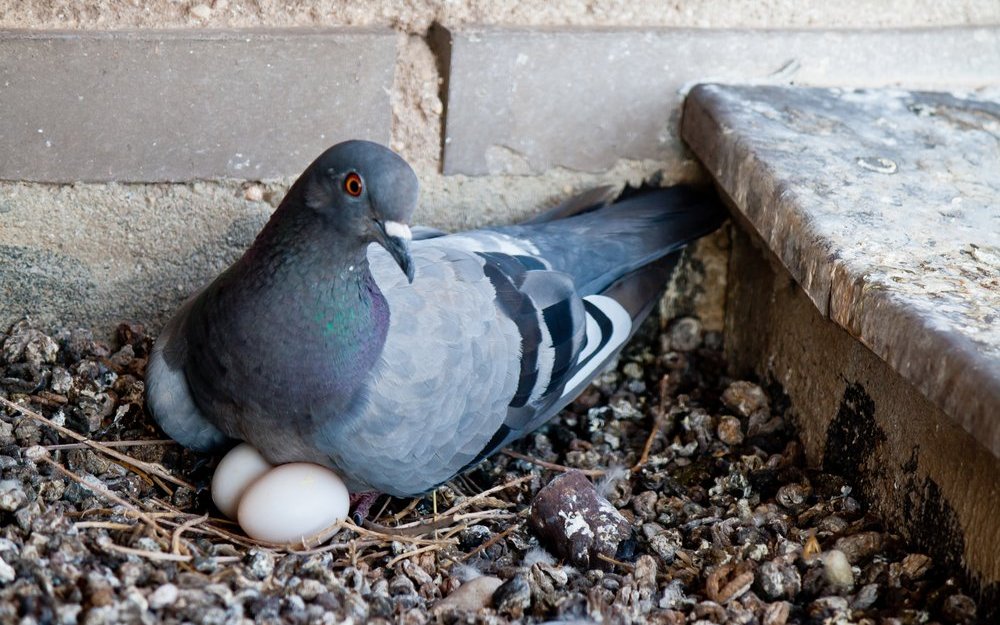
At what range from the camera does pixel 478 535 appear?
2.43 m

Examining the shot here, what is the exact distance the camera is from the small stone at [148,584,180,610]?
187 cm

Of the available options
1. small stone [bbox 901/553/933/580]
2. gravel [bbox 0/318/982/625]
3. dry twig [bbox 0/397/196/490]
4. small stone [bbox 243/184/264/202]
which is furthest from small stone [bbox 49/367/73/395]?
small stone [bbox 901/553/933/580]

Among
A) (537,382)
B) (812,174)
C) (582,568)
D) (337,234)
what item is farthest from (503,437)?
(812,174)

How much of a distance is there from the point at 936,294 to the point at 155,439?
Result: 168 centimetres

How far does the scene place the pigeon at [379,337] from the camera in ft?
7.11

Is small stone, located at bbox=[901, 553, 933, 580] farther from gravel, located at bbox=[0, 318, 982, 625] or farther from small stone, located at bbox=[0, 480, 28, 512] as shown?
small stone, located at bbox=[0, 480, 28, 512]

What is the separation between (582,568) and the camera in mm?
2297

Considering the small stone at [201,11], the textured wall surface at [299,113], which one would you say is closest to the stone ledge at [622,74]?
the textured wall surface at [299,113]

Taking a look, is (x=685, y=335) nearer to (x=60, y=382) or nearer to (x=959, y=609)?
(x=959, y=609)

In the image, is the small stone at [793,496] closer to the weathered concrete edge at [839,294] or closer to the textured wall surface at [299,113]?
the weathered concrete edge at [839,294]

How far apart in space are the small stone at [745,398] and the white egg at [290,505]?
1105mm

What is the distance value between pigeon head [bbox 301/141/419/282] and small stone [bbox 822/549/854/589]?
0.96m

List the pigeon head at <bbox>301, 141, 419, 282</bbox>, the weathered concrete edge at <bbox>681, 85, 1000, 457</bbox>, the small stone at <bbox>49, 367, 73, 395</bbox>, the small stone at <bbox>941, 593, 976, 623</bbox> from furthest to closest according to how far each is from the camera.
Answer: the small stone at <bbox>49, 367, 73, 395</bbox> < the pigeon head at <bbox>301, 141, 419, 282</bbox> < the small stone at <bbox>941, 593, 976, 623</bbox> < the weathered concrete edge at <bbox>681, 85, 1000, 457</bbox>

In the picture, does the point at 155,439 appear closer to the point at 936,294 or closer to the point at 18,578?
the point at 18,578
